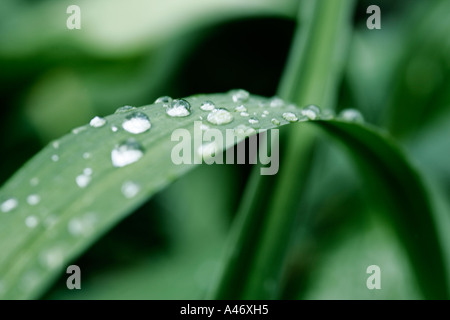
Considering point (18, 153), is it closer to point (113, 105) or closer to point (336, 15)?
point (113, 105)

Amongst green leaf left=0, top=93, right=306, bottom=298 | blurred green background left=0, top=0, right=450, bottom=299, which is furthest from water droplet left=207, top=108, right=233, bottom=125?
blurred green background left=0, top=0, right=450, bottom=299

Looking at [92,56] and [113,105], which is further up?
[92,56]

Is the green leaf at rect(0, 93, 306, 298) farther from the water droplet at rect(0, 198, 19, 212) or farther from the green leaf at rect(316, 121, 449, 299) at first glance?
the green leaf at rect(316, 121, 449, 299)

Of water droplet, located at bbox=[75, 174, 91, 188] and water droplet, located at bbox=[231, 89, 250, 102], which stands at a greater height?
water droplet, located at bbox=[231, 89, 250, 102]

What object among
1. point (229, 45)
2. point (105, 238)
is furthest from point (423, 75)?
point (105, 238)

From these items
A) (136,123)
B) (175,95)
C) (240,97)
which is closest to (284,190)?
(240,97)

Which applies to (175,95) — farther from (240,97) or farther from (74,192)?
(74,192)
